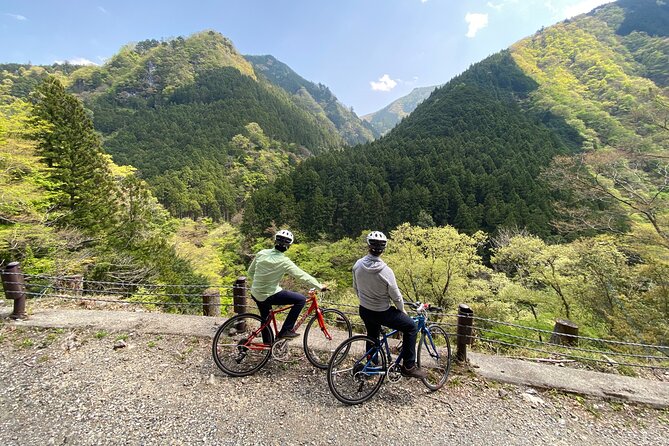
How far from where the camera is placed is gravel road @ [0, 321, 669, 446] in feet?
9.91

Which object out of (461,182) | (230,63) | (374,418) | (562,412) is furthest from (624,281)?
(230,63)

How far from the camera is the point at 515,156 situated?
148 feet

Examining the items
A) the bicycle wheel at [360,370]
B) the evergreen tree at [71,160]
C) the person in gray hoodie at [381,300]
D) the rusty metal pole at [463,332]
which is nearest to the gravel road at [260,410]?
the bicycle wheel at [360,370]

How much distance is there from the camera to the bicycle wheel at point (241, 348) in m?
3.84

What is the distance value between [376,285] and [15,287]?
654cm

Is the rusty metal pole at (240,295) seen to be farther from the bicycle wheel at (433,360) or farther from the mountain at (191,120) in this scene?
the mountain at (191,120)

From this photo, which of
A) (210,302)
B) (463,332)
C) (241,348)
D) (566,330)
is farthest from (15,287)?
(566,330)

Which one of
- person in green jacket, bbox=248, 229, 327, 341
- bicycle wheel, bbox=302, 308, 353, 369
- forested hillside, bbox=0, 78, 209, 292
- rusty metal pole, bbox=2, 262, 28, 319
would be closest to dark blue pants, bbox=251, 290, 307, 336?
person in green jacket, bbox=248, 229, 327, 341

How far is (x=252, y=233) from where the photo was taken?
121 ft

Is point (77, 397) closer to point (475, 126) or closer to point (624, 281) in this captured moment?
point (624, 281)

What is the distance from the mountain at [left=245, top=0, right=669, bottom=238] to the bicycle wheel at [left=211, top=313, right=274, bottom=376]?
1507 centimetres

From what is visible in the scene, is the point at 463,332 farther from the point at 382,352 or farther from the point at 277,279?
the point at 277,279

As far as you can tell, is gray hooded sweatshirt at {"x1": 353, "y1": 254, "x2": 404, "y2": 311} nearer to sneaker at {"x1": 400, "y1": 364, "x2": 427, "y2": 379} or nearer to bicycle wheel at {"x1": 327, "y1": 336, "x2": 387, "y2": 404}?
bicycle wheel at {"x1": 327, "y1": 336, "x2": 387, "y2": 404}

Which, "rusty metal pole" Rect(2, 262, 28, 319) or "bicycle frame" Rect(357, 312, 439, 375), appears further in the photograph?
"rusty metal pole" Rect(2, 262, 28, 319)
